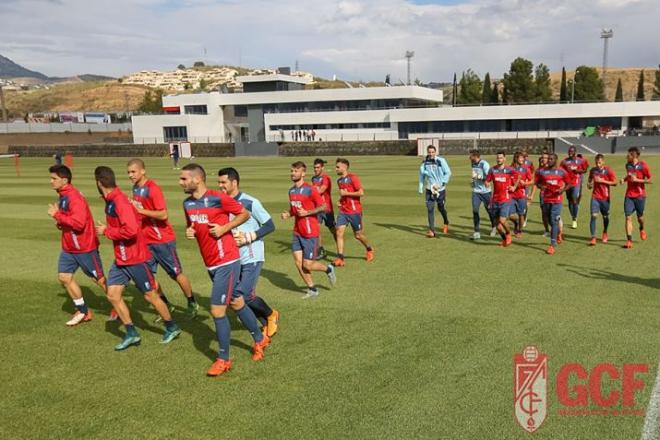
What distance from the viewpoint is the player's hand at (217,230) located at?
530 cm

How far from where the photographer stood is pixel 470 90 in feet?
294

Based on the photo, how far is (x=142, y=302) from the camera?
8281mm

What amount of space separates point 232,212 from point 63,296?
4.85 metres

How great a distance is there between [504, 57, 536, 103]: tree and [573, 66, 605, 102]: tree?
8961mm

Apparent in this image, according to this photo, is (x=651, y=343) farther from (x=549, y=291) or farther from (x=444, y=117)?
(x=444, y=117)

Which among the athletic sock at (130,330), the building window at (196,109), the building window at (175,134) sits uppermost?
the building window at (196,109)

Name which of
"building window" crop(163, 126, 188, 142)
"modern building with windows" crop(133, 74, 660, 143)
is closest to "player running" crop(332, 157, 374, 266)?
"modern building with windows" crop(133, 74, 660, 143)

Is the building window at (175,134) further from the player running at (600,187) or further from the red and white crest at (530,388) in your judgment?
the red and white crest at (530,388)

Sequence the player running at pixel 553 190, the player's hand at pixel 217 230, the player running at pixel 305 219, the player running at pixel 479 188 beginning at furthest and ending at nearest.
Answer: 1. the player running at pixel 479 188
2. the player running at pixel 553 190
3. the player running at pixel 305 219
4. the player's hand at pixel 217 230

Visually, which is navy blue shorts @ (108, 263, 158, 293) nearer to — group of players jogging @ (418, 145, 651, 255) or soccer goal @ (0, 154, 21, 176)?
group of players jogging @ (418, 145, 651, 255)

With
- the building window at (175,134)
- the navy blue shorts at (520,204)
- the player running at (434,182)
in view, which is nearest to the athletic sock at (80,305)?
the player running at (434,182)

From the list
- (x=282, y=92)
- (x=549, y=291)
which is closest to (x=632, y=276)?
(x=549, y=291)

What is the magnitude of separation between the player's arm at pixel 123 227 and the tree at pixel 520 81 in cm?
8626

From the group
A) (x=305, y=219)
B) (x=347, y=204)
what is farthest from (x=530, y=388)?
(x=347, y=204)
